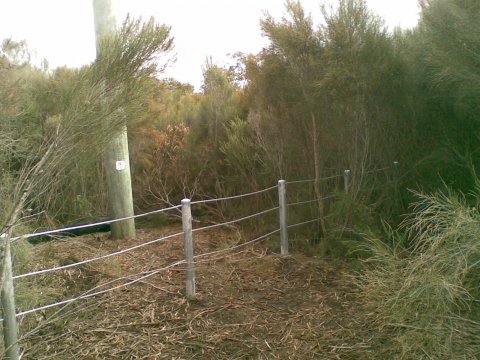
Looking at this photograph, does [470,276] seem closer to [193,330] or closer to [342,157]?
[193,330]

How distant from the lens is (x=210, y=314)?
16.9 feet

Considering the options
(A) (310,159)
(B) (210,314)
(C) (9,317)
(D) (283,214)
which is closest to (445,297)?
(B) (210,314)

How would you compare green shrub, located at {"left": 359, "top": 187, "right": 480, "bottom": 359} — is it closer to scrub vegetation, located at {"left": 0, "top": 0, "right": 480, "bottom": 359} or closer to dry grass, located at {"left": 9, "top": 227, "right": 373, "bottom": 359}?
scrub vegetation, located at {"left": 0, "top": 0, "right": 480, "bottom": 359}

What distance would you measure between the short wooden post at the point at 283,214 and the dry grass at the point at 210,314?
186 mm

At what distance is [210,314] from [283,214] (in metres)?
2.05

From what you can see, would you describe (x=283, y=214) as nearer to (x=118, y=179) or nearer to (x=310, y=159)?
(x=310, y=159)

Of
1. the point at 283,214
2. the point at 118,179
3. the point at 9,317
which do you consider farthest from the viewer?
the point at 118,179

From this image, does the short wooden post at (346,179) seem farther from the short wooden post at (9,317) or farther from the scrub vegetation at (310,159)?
the short wooden post at (9,317)

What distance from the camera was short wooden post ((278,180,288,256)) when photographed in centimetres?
675

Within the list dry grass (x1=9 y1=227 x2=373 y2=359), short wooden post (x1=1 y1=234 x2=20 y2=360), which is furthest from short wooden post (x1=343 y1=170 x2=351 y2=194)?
short wooden post (x1=1 y1=234 x2=20 y2=360)

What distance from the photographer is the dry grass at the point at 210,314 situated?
4461 millimetres

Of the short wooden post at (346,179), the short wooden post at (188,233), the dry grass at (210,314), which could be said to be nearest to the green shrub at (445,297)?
the dry grass at (210,314)

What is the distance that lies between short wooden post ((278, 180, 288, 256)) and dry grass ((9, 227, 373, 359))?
19 cm

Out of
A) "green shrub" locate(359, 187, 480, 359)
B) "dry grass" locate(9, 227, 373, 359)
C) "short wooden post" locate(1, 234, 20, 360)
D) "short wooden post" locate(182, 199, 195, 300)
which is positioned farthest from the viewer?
"short wooden post" locate(182, 199, 195, 300)
